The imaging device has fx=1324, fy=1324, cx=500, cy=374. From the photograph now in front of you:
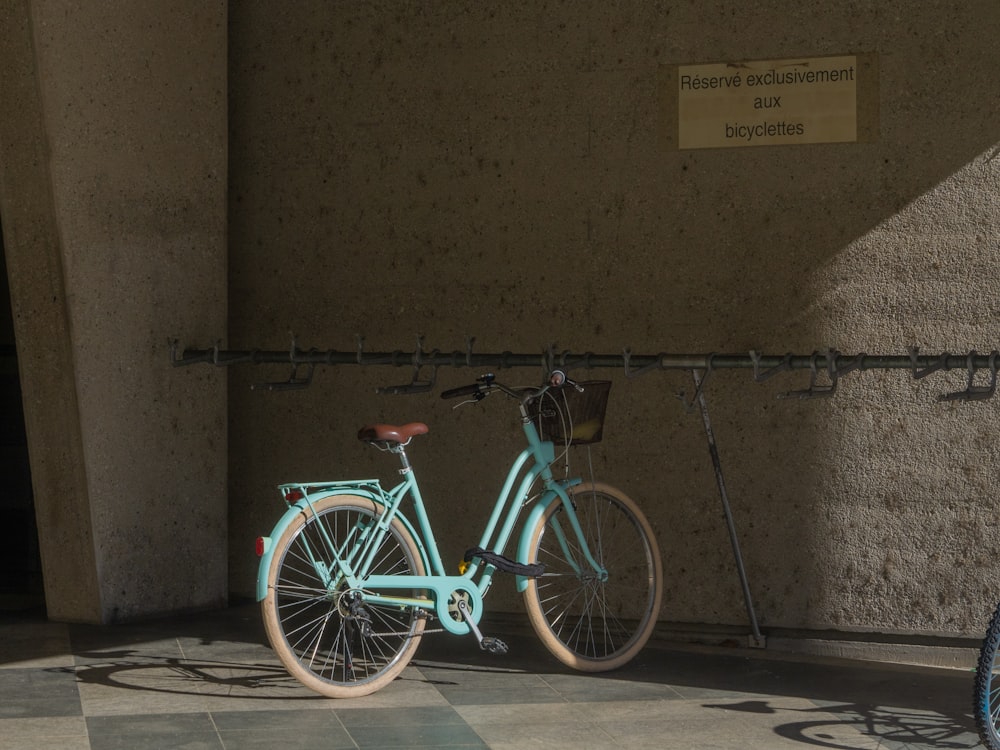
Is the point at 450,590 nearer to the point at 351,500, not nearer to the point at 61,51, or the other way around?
the point at 351,500

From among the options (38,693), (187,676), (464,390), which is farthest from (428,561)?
(38,693)

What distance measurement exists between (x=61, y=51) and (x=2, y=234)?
0.86m

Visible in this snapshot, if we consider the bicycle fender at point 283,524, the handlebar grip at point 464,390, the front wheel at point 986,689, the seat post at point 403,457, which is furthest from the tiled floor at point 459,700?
the handlebar grip at point 464,390

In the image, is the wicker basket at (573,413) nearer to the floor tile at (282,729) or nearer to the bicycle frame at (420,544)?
the bicycle frame at (420,544)

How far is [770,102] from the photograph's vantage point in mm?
5320

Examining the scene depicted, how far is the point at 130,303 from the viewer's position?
550 centimetres

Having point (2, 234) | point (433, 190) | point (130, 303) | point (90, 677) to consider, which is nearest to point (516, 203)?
point (433, 190)

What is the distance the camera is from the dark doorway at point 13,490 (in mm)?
6191

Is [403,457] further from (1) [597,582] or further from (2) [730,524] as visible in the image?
(2) [730,524]

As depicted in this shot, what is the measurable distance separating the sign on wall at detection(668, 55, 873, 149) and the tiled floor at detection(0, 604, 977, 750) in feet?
6.82

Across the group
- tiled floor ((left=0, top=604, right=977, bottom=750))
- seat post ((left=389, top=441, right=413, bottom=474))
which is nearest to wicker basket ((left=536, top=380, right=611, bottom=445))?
seat post ((left=389, top=441, right=413, bottom=474))

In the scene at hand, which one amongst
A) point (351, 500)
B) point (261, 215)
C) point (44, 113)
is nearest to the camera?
point (351, 500)

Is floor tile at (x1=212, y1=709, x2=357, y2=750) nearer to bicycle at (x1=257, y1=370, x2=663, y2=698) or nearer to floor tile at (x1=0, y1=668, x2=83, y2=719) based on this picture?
bicycle at (x1=257, y1=370, x2=663, y2=698)

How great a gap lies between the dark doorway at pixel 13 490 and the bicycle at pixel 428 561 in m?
1.68
